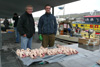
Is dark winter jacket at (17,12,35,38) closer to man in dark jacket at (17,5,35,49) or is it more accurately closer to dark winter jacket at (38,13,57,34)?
man in dark jacket at (17,5,35,49)

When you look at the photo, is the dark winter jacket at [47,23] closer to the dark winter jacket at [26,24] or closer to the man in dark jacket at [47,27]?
the man in dark jacket at [47,27]

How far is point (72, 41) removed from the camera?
8.19 m

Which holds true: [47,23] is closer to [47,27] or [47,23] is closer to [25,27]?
[47,27]

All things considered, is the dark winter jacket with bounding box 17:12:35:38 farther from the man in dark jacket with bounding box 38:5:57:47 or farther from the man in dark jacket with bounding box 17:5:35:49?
the man in dark jacket with bounding box 38:5:57:47

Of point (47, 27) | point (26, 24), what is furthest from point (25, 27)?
point (47, 27)

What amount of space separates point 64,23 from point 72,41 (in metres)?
2.49

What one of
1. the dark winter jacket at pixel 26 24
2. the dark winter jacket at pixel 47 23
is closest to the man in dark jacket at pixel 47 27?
the dark winter jacket at pixel 47 23

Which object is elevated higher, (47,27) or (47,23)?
(47,23)

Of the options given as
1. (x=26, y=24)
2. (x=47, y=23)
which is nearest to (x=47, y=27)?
(x=47, y=23)

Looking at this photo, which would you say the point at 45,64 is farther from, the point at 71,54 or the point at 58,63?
the point at 71,54

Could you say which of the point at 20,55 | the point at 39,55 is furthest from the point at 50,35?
the point at 20,55

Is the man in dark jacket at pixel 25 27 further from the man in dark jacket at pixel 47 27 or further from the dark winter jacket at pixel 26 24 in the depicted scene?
the man in dark jacket at pixel 47 27

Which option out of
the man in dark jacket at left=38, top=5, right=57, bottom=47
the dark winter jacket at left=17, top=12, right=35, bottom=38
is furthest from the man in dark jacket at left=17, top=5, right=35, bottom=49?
the man in dark jacket at left=38, top=5, right=57, bottom=47

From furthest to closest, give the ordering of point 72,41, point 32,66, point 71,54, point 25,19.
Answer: point 72,41
point 25,19
point 71,54
point 32,66
